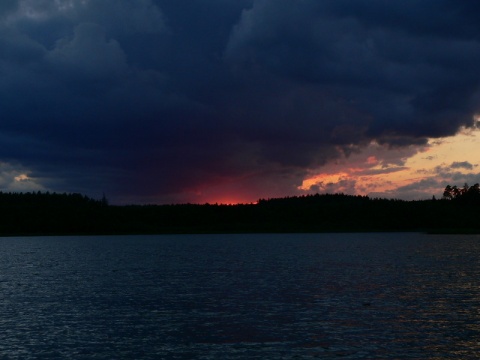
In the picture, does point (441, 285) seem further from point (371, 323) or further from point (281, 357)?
point (281, 357)

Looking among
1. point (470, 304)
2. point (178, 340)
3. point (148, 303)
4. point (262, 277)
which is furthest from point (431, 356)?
point (262, 277)

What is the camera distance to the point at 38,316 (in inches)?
1623

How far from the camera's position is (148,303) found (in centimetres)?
4750

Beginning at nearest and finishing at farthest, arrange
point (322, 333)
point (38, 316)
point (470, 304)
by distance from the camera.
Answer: point (322, 333) → point (38, 316) → point (470, 304)

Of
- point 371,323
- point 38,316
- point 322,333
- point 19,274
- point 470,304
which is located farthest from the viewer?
point 19,274

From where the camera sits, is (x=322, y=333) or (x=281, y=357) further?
(x=322, y=333)

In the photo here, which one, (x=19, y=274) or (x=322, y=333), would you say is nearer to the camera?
(x=322, y=333)

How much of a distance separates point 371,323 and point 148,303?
19086mm

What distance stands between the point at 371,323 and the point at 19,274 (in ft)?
174

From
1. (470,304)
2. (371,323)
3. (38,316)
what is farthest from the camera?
(470,304)

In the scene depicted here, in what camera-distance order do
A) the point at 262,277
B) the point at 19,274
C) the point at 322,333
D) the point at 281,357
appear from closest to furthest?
1. the point at 281,357
2. the point at 322,333
3. the point at 262,277
4. the point at 19,274

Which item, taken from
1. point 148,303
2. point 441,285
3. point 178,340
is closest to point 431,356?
point 178,340

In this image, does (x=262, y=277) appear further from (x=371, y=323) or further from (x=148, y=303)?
(x=371, y=323)

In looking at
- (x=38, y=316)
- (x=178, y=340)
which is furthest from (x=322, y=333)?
Result: (x=38, y=316)
